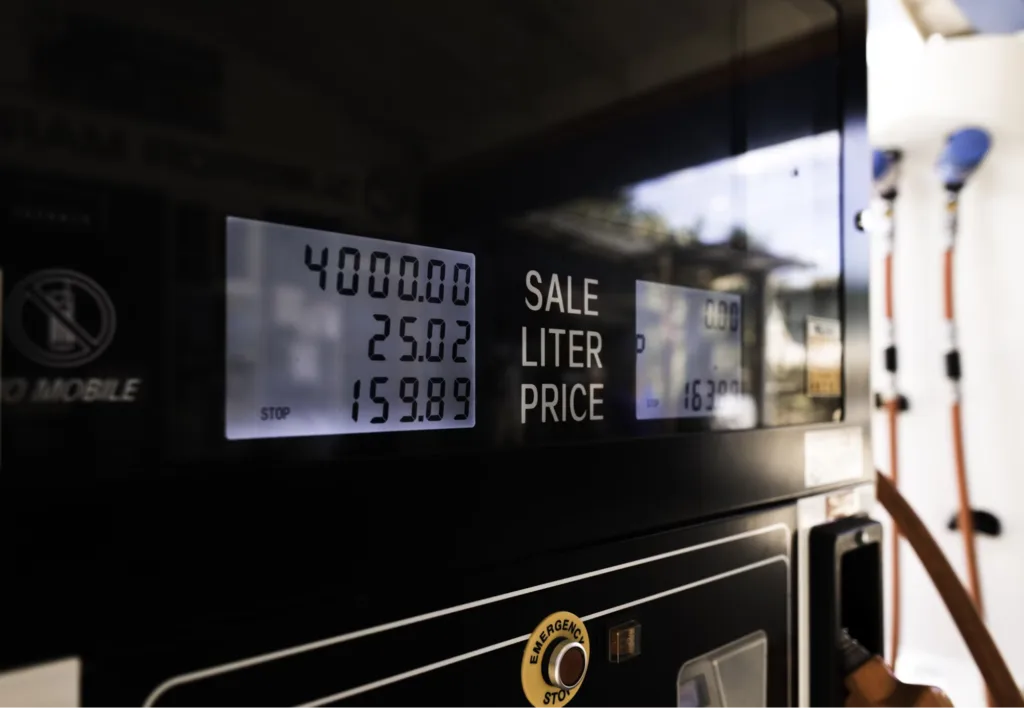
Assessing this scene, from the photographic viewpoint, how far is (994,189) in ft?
5.99

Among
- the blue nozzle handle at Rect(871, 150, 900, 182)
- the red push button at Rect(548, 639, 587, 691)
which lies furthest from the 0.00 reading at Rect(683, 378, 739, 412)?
the blue nozzle handle at Rect(871, 150, 900, 182)

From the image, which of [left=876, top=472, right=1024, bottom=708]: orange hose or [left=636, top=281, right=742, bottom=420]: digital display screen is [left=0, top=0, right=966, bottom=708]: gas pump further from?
[left=876, top=472, right=1024, bottom=708]: orange hose

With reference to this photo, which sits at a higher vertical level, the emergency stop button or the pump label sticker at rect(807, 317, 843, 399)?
the pump label sticker at rect(807, 317, 843, 399)

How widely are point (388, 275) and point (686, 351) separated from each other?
0.32m

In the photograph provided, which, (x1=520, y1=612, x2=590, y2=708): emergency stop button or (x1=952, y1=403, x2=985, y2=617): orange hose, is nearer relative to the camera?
(x1=520, y1=612, x2=590, y2=708): emergency stop button

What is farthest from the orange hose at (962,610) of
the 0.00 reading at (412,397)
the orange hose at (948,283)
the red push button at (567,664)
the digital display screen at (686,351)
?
the orange hose at (948,283)

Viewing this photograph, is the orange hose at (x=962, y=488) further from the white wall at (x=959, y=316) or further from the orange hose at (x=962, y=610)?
the orange hose at (x=962, y=610)

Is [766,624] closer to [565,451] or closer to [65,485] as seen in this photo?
[565,451]

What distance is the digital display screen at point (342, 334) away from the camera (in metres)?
0.42

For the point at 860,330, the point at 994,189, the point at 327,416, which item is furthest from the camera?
the point at 994,189

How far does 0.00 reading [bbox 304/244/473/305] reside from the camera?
0.46m

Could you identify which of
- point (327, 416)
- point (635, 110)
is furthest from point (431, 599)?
point (635, 110)

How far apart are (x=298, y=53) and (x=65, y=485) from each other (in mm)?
→ 269

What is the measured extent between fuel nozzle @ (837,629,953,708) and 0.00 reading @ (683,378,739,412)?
298mm
